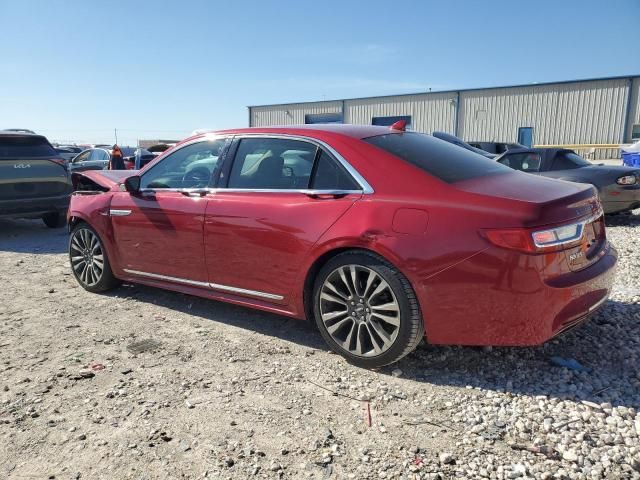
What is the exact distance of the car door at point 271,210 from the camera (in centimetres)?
338

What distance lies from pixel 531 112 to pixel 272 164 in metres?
31.8

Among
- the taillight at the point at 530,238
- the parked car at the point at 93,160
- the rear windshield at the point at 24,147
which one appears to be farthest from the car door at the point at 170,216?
the parked car at the point at 93,160

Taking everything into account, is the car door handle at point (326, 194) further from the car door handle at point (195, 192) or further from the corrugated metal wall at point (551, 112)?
the corrugated metal wall at point (551, 112)

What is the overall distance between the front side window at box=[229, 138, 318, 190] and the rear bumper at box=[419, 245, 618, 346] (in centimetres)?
128

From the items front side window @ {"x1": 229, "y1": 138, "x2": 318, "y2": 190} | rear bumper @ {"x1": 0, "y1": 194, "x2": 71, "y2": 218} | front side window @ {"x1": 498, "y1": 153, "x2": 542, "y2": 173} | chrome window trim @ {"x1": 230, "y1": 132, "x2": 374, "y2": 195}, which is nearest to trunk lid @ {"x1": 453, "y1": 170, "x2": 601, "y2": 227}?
chrome window trim @ {"x1": 230, "y1": 132, "x2": 374, "y2": 195}

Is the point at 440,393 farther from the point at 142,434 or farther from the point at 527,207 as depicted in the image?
the point at 142,434

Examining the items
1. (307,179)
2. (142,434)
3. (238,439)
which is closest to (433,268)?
(307,179)

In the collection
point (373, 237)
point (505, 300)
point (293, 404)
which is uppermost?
point (373, 237)

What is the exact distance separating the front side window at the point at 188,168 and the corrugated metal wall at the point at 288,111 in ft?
113

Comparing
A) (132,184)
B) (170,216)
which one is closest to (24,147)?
(132,184)

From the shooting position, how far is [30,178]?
8352 millimetres

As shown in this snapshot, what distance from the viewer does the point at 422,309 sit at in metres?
3.00

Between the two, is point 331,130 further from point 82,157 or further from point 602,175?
point 82,157

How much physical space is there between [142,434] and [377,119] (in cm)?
3619
